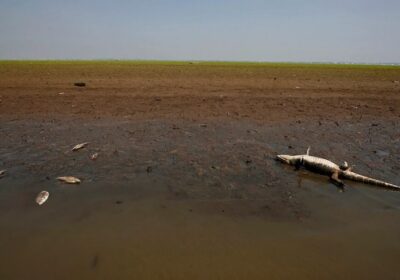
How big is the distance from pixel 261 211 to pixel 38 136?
6.59 metres

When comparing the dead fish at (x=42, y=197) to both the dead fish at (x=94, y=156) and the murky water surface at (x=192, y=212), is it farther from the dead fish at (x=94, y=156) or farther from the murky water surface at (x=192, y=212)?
the dead fish at (x=94, y=156)

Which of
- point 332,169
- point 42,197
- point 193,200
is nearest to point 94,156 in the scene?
point 42,197

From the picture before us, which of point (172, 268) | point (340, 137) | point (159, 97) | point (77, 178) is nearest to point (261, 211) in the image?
point (172, 268)

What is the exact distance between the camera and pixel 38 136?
863 centimetres

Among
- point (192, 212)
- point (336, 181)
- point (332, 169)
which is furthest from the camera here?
point (332, 169)

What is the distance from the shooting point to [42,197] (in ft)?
16.8

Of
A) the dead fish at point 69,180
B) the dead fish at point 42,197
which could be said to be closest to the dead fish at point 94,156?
the dead fish at point 69,180

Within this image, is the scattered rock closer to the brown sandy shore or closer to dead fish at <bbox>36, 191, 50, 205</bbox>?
the brown sandy shore

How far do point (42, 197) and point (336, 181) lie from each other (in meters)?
5.04

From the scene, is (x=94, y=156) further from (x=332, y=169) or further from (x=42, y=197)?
(x=332, y=169)

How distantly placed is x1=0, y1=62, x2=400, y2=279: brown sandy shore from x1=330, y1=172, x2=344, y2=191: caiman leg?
0.75 ft

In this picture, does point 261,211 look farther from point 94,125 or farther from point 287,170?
point 94,125

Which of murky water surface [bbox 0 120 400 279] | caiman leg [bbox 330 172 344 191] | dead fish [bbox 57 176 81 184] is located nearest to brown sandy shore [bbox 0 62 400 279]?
murky water surface [bbox 0 120 400 279]

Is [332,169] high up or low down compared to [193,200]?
up
